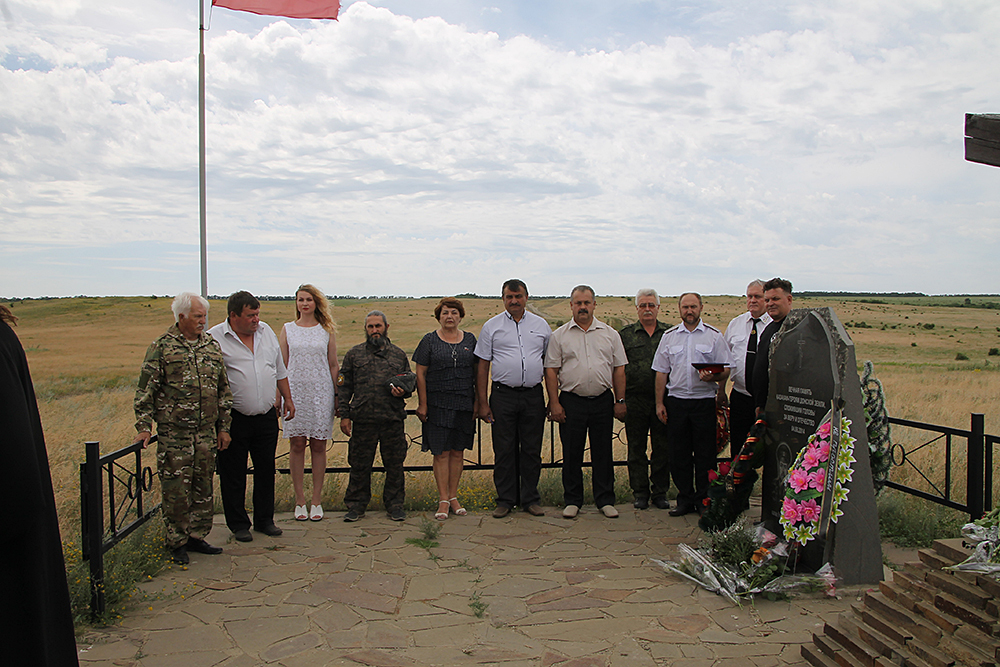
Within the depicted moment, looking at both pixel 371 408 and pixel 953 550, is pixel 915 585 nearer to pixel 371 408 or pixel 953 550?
pixel 953 550

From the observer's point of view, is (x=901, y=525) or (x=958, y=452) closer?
(x=901, y=525)

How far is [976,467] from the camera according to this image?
5555 mm

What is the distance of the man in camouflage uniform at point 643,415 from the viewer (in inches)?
292

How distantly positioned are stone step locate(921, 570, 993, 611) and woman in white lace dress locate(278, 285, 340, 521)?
516 cm

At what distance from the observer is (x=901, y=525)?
6.25m

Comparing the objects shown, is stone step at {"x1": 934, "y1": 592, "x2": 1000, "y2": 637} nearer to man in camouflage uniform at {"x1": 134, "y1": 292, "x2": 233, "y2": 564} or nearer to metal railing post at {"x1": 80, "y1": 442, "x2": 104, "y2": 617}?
metal railing post at {"x1": 80, "y1": 442, "x2": 104, "y2": 617}

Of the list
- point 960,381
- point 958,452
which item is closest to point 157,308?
point 960,381

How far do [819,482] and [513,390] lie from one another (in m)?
3.09

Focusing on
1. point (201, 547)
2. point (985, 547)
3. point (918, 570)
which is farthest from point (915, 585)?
point (201, 547)

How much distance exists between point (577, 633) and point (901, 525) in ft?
12.0

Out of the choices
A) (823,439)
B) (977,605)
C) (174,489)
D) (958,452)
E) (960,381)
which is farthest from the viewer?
(960,381)

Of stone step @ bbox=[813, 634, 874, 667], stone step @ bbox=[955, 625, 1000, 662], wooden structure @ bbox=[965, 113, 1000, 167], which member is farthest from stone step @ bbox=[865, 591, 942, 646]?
wooden structure @ bbox=[965, 113, 1000, 167]

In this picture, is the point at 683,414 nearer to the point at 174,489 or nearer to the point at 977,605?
the point at 977,605

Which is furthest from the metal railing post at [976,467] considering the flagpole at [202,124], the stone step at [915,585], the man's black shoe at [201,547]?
the flagpole at [202,124]
